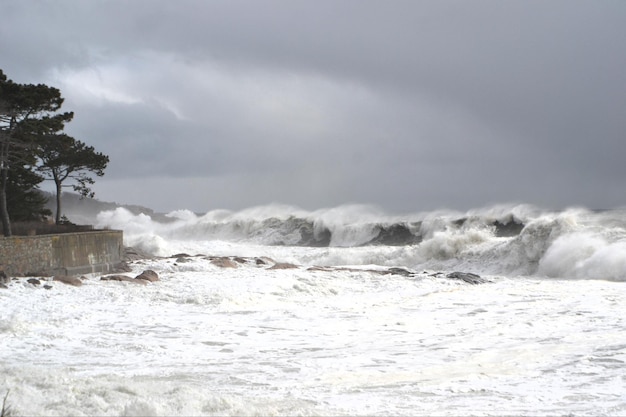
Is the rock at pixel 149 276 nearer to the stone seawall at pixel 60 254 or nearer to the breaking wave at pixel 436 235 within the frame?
the stone seawall at pixel 60 254

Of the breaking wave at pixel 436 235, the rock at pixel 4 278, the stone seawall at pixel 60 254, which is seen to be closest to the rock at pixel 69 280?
the stone seawall at pixel 60 254

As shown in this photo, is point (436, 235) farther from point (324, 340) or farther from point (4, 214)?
point (324, 340)

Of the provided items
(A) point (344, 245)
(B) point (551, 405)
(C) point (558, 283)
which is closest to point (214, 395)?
(B) point (551, 405)

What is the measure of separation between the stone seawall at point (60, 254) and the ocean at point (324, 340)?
31.7 inches

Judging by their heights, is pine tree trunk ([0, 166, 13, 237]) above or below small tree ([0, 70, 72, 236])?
below

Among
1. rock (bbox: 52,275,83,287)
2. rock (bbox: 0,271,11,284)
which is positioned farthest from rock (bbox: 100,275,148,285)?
rock (bbox: 0,271,11,284)

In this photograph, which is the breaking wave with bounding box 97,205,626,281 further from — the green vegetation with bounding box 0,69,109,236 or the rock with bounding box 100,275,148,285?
the rock with bounding box 100,275,148,285

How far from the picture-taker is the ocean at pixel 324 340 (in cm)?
584

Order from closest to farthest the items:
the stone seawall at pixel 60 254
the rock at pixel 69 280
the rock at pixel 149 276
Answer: the rock at pixel 69 280 → the stone seawall at pixel 60 254 → the rock at pixel 149 276

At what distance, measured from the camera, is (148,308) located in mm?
11914

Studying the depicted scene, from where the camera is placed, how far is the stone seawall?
548 inches

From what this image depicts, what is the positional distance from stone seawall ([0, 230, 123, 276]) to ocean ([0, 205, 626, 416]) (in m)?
0.80

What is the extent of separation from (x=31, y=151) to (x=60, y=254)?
15.9 ft

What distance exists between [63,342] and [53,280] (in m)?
5.20
